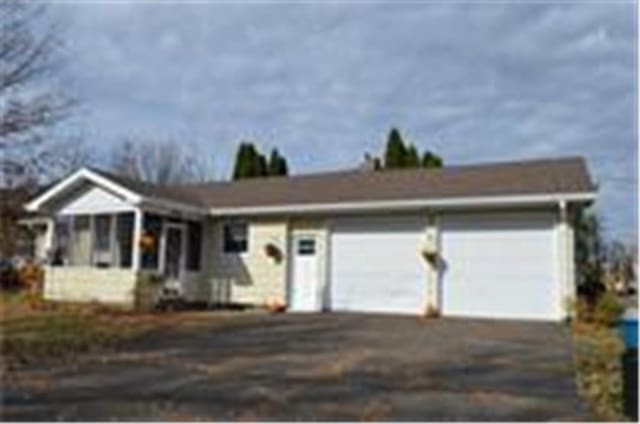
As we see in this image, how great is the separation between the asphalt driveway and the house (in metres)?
4.29

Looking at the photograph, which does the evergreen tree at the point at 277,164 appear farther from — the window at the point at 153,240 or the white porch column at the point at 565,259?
the white porch column at the point at 565,259

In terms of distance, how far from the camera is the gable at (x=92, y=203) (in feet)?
79.6

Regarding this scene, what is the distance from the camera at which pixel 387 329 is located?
18594 mm

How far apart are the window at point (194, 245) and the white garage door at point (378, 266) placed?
14.0 ft

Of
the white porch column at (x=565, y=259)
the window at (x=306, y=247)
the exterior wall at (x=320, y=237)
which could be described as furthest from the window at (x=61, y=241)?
the white porch column at (x=565, y=259)

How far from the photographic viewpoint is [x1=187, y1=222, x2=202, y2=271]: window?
26.0 metres

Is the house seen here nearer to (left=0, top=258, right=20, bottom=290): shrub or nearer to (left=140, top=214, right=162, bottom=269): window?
(left=140, top=214, right=162, bottom=269): window

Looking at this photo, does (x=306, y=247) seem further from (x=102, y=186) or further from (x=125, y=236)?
(x=102, y=186)

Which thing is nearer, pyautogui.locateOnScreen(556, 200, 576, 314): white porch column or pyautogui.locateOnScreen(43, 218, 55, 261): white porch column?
pyautogui.locateOnScreen(556, 200, 576, 314): white porch column

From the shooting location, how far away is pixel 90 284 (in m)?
24.4

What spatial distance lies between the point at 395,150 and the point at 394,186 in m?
17.0

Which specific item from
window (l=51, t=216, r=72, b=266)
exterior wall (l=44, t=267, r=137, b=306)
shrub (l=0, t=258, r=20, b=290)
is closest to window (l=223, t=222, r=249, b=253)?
exterior wall (l=44, t=267, r=137, b=306)

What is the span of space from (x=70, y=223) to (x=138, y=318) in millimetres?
6122

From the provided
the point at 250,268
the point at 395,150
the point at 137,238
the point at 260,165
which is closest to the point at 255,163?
the point at 260,165
